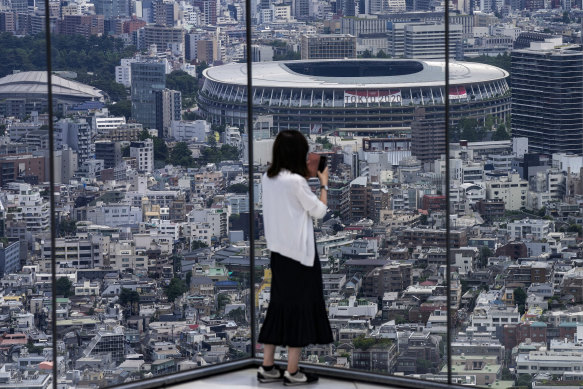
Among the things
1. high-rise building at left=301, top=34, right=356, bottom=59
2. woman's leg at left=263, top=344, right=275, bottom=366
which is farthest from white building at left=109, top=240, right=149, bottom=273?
woman's leg at left=263, top=344, right=275, bottom=366

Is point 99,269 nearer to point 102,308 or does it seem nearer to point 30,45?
point 102,308

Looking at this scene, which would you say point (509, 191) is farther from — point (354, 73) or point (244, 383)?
point (244, 383)

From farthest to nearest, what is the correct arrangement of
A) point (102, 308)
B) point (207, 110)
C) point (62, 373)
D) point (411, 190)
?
point (207, 110) → point (411, 190) → point (102, 308) → point (62, 373)

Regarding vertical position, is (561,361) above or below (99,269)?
below

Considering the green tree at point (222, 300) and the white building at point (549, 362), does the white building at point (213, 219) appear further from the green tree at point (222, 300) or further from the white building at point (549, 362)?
the white building at point (549, 362)

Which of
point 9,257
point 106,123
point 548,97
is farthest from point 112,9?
point 548,97

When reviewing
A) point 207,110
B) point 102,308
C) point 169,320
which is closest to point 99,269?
point 102,308

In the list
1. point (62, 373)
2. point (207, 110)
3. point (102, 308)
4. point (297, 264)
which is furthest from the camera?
point (207, 110)
